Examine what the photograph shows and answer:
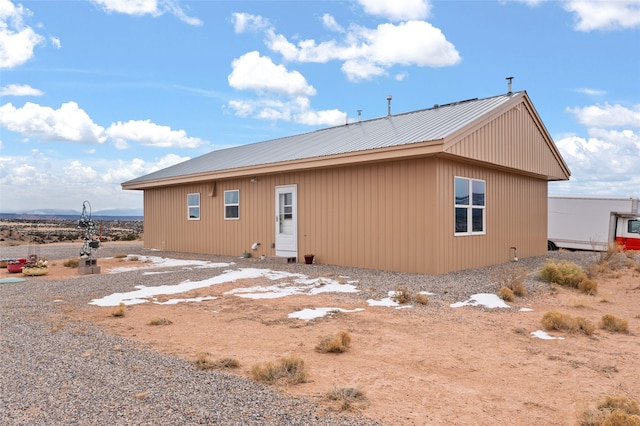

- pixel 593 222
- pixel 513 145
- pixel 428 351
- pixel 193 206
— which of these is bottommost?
pixel 428 351

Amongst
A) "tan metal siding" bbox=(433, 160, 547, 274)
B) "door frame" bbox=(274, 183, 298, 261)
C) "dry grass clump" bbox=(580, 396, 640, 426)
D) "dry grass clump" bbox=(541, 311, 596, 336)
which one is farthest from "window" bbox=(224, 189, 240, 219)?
"dry grass clump" bbox=(580, 396, 640, 426)

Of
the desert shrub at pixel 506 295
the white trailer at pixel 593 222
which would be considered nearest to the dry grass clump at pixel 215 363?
the desert shrub at pixel 506 295

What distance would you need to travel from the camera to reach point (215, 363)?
3861 millimetres

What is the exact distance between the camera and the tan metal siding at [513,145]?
390 inches

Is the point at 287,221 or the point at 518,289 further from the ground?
the point at 287,221

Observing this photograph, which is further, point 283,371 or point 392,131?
point 392,131

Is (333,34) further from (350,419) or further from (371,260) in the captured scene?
(350,419)

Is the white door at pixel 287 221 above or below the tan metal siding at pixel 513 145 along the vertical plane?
below

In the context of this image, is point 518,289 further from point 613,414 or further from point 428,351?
point 613,414

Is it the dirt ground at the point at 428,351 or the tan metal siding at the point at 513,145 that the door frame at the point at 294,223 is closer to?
the tan metal siding at the point at 513,145

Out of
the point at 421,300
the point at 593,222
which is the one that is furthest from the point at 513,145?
the point at 593,222

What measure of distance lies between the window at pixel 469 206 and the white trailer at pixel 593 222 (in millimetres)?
8875

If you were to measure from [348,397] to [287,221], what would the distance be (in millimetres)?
9313

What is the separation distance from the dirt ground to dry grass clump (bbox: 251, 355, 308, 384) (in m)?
0.09
